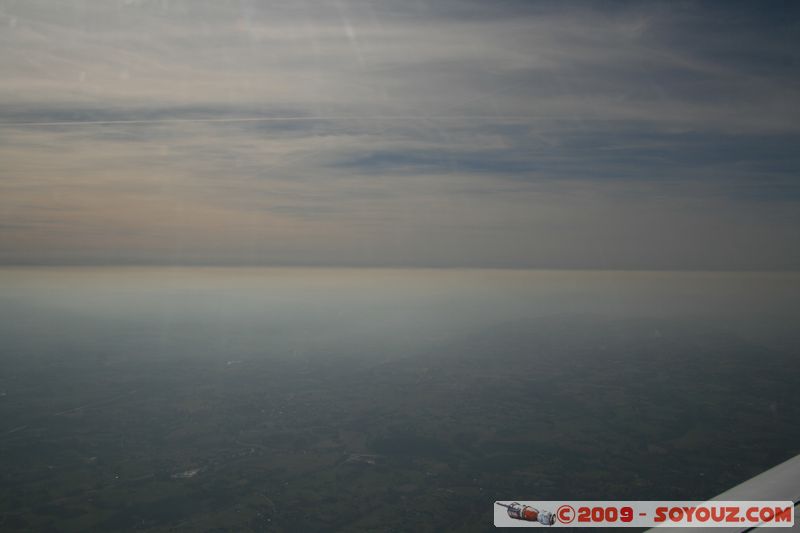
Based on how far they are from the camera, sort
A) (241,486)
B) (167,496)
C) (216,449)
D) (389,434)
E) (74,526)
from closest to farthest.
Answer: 1. (74,526)
2. (167,496)
3. (241,486)
4. (216,449)
5. (389,434)

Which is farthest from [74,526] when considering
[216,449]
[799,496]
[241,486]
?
[799,496]

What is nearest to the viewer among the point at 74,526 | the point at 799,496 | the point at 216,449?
the point at 799,496

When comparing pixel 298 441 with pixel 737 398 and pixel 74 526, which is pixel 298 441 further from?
pixel 737 398

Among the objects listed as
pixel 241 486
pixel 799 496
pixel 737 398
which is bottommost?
pixel 737 398

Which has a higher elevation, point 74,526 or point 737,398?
point 74,526

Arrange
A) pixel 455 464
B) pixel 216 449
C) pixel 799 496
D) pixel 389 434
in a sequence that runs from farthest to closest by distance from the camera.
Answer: pixel 389 434 → pixel 216 449 → pixel 455 464 → pixel 799 496

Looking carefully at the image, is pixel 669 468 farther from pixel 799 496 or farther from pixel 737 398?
pixel 799 496

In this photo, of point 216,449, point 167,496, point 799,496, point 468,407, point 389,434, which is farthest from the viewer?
point 468,407

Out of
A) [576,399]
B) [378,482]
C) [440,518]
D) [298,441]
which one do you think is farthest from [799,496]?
[576,399]

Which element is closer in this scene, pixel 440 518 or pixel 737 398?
pixel 440 518
